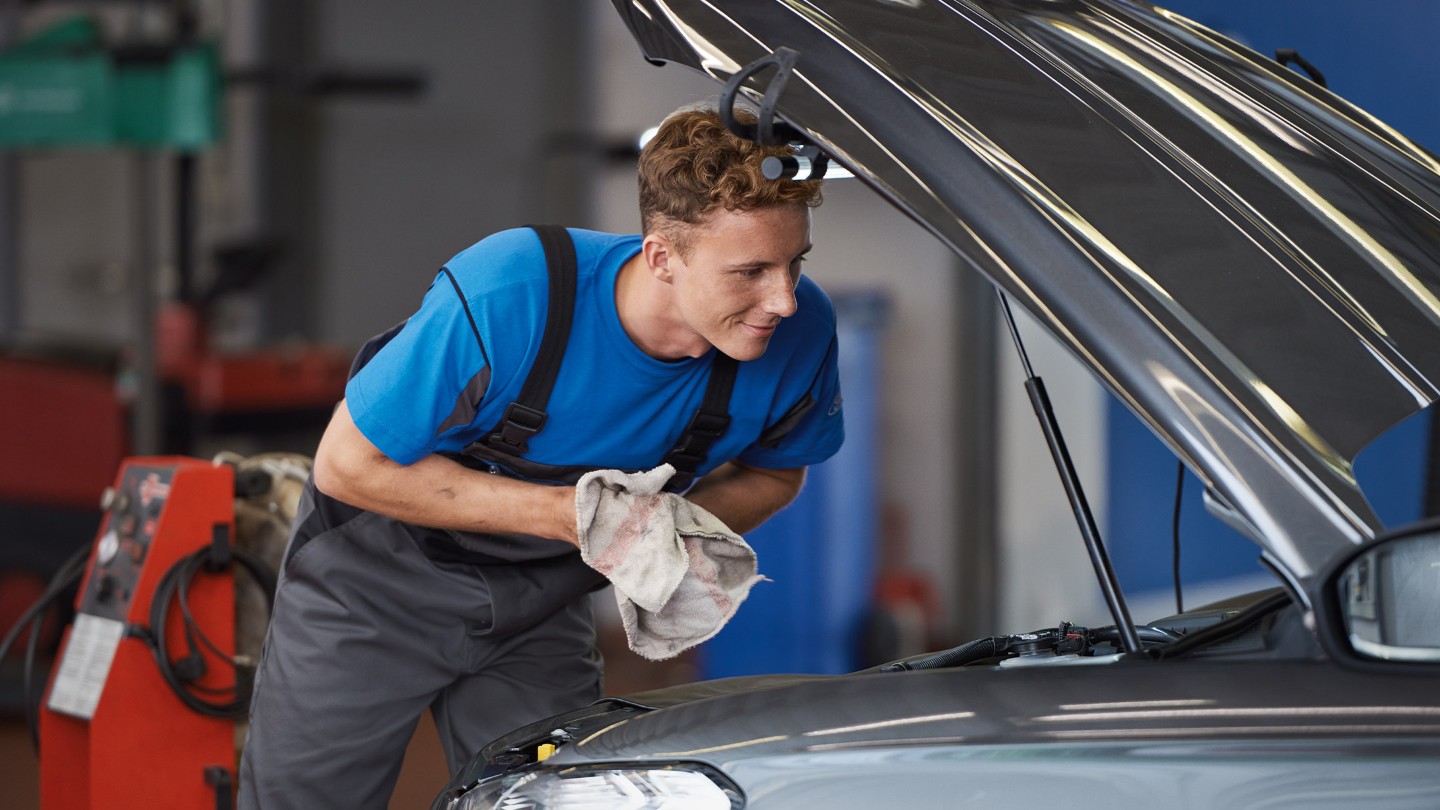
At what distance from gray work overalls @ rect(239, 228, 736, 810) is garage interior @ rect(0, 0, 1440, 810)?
0.71 m

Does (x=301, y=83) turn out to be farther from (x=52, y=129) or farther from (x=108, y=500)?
(x=108, y=500)

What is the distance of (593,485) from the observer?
1784 mm

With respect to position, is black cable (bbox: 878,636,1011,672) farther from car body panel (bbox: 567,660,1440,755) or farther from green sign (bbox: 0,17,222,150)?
green sign (bbox: 0,17,222,150)

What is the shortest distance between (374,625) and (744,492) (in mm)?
614

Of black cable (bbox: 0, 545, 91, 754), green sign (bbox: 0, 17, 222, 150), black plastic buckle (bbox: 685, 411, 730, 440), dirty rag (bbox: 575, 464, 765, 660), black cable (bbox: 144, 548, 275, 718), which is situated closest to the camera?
dirty rag (bbox: 575, 464, 765, 660)

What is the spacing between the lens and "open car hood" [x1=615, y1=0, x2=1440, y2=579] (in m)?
1.33

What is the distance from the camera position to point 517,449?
202 cm

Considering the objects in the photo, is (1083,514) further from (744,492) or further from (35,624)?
(35,624)

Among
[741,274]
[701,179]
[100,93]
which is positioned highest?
[100,93]

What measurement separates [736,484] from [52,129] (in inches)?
161

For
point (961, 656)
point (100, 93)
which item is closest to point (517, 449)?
point (961, 656)

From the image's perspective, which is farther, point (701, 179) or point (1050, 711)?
point (701, 179)

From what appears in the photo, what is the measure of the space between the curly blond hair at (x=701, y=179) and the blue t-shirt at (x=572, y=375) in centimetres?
18

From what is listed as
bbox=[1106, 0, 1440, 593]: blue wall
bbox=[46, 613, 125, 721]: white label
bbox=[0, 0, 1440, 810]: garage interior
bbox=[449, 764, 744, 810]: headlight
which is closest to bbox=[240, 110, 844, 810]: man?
bbox=[449, 764, 744, 810]: headlight
